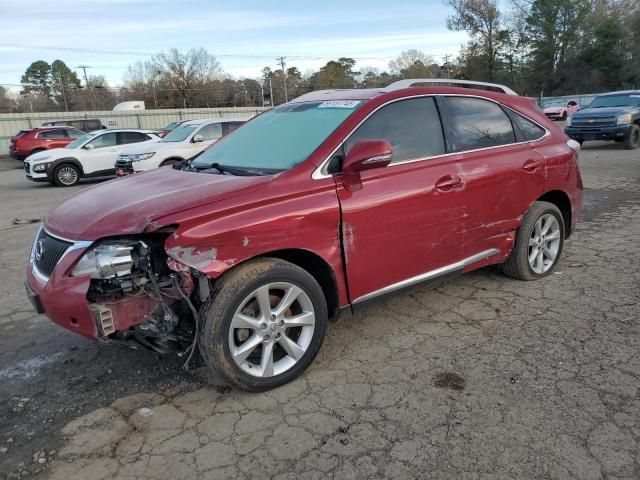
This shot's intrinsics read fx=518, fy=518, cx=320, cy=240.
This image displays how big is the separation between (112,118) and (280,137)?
32358 mm

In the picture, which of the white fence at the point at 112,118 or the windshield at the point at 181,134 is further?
the white fence at the point at 112,118

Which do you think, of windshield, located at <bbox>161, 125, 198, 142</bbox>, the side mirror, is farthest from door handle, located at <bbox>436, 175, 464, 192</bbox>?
windshield, located at <bbox>161, 125, 198, 142</bbox>

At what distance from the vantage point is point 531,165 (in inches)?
178

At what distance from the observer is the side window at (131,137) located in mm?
15219

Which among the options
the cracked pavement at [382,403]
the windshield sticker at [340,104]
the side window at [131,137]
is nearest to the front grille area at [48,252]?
the cracked pavement at [382,403]

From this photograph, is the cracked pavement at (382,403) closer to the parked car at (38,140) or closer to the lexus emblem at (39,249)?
the lexus emblem at (39,249)

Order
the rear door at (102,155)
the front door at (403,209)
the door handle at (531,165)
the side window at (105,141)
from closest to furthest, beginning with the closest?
the front door at (403,209), the door handle at (531,165), the rear door at (102,155), the side window at (105,141)

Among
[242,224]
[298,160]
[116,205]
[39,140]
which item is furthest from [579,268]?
[39,140]

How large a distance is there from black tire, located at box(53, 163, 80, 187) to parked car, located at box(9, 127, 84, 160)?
25.8 feet

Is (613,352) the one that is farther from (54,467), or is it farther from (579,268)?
(54,467)

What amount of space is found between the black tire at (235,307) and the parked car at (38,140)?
69.9 ft

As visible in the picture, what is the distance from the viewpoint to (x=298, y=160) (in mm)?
3434

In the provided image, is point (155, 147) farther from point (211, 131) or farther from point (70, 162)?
point (70, 162)

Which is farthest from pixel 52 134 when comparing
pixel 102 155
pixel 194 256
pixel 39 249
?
pixel 194 256
